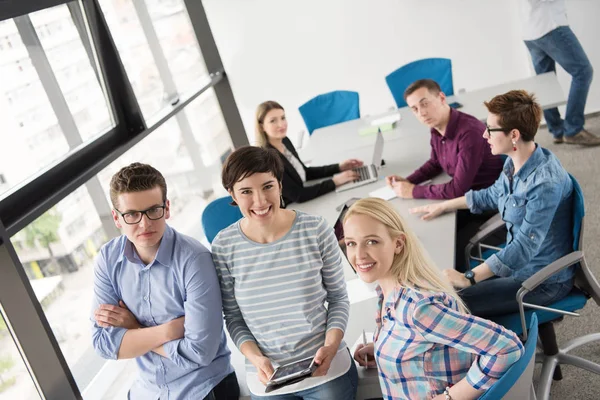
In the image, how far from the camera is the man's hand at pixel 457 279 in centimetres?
278

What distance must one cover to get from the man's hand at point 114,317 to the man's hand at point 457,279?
4.40 feet

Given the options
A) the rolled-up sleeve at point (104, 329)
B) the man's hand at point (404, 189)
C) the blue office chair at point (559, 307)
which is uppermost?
the rolled-up sleeve at point (104, 329)

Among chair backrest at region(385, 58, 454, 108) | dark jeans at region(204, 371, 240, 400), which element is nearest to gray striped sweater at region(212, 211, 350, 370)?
dark jeans at region(204, 371, 240, 400)

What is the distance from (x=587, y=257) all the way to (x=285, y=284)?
8.47 feet

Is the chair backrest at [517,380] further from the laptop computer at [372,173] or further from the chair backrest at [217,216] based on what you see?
the laptop computer at [372,173]

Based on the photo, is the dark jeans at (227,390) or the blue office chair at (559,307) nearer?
the dark jeans at (227,390)

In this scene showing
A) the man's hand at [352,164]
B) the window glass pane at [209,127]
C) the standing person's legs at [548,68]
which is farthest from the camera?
the window glass pane at [209,127]

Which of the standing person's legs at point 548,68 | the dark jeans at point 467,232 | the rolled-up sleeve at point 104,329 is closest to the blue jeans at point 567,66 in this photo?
the standing person's legs at point 548,68

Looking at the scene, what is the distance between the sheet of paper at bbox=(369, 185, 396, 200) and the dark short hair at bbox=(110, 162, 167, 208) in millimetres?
1782

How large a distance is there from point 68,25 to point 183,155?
6.15 ft

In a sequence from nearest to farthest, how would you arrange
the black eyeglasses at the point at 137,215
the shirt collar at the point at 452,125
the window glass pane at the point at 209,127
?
the black eyeglasses at the point at 137,215 → the shirt collar at the point at 452,125 → the window glass pane at the point at 209,127

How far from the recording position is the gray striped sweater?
2.23 metres

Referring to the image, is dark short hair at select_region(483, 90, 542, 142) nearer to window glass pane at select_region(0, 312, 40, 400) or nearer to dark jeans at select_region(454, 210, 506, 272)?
dark jeans at select_region(454, 210, 506, 272)

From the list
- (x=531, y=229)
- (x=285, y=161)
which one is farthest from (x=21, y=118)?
(x=531, y=229)
